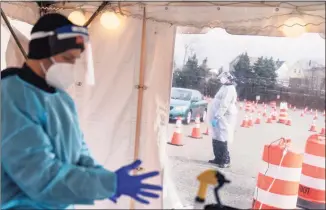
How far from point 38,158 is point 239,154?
1.20 metres

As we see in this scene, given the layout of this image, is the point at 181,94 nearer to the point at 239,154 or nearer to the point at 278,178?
the point at 239,154

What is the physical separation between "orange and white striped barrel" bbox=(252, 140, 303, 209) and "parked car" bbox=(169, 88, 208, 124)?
359mm

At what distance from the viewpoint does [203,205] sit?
69cm

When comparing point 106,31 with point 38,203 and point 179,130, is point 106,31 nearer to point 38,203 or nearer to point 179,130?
point 179,130

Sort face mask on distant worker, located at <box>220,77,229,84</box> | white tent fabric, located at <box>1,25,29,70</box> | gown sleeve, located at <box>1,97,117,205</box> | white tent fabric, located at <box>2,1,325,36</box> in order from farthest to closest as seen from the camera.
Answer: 1. face mask on distant worker, located at <box>220,77,229,84</box>
2. white tent fabric, located at <box>1,25,29,70</box>
3. white tent fabric, located at <box>2,1,325,36</box>
4. gown sleeve, located at <box>1,97,117,205</box>

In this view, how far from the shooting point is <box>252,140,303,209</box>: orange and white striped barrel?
1.71 metres

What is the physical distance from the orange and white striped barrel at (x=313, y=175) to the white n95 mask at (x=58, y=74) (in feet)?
3.95

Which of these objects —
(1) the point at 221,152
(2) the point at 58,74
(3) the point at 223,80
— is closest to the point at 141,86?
(3) the point at 223,80

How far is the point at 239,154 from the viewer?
174 cm

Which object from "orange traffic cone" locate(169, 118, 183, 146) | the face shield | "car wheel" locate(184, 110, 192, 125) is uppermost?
the face shield

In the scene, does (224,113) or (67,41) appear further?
(224,113)

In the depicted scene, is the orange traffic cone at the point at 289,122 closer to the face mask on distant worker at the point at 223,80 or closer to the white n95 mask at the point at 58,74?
the face mask on distant worker at the point at 223,80

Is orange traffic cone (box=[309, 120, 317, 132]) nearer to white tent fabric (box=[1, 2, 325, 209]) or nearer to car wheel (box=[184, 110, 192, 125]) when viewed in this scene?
car wheel (box=[184, 110, 192, 125])

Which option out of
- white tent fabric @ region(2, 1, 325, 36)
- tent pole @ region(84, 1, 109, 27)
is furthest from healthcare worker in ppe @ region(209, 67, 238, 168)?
tent pole @ region(84, 1, 109, 27)
